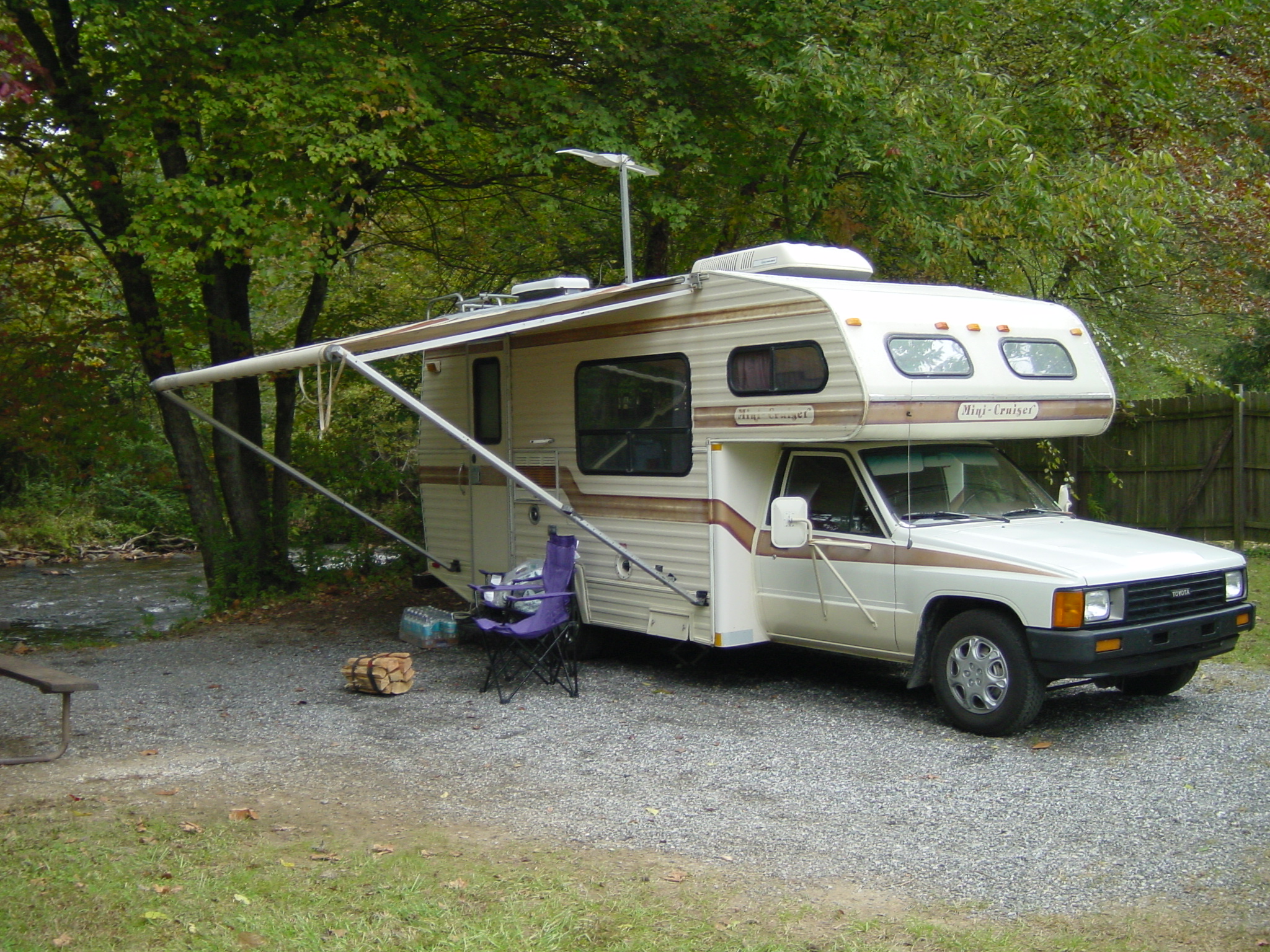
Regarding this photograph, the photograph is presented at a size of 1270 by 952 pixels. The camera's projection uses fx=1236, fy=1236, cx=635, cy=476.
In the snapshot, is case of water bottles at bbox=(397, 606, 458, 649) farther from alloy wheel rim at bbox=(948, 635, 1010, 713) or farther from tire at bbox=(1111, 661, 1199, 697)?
tire at bbox=(1111, 661, 1199, 697)

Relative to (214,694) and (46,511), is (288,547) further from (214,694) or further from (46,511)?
(46,511)

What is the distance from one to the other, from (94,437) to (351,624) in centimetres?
382

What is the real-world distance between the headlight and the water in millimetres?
10436

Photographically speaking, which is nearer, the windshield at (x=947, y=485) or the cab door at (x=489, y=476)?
the windshield at (x=947, y=485)

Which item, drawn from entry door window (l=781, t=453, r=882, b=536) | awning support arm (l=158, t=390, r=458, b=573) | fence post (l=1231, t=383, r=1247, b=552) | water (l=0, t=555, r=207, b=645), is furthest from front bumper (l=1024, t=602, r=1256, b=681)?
water (l=0, t=555, r=207, b=645)

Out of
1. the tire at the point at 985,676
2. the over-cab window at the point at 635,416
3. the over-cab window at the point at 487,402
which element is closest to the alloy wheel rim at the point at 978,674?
the tire at the point at 985,676

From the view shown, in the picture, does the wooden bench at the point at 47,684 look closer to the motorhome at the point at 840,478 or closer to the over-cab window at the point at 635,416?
the motorhome at the point at 840,478

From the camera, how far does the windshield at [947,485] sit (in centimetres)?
760

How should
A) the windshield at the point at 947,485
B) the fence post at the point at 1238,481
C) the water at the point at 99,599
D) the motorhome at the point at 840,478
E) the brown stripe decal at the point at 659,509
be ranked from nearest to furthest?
1. the motorhome at the point at 840,478
2. the windshield at the point at 947,485
3. the brown stripe decal at the point at 659,509
4. the fence post at the point at 1238,481
5. the water at the point at 99,599

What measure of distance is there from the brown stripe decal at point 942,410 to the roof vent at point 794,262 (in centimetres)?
122

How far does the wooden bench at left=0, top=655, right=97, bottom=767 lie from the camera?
20.9 feet

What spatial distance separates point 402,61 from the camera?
11.1m

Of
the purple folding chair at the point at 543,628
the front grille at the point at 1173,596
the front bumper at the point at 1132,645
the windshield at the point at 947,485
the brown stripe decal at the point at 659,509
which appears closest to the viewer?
the front bumper at the point at 1132,645

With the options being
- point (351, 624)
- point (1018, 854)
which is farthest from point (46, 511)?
point (1018, 854)
